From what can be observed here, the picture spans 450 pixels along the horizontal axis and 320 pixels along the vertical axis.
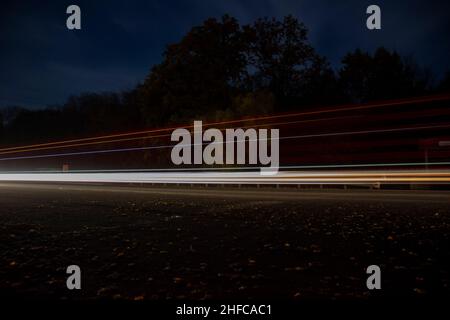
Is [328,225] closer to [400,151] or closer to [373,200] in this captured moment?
[373,200]

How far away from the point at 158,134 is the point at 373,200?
17128mm

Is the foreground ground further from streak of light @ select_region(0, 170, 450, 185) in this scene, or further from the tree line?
the tree line

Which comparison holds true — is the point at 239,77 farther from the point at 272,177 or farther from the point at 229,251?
the point at 229,251

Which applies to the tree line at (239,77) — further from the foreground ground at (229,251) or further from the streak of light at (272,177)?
the foreground ground at (229,251)

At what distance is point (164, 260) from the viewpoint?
→ 5.12 meters

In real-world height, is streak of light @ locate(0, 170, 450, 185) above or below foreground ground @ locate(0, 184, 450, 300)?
above

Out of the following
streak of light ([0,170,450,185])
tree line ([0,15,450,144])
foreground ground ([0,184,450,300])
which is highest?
tree line ([0,15,450,144])

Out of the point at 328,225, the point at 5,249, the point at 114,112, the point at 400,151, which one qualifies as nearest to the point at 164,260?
the point at 5,249

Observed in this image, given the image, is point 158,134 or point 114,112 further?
point 114,112

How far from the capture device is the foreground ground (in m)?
4.02

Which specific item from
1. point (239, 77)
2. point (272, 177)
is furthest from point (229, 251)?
point (239, 77)

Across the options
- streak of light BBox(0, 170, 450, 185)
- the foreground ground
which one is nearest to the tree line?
streak of light BBox(0, 170, 450, 185)

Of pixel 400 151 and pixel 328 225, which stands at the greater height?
pixel 400 151

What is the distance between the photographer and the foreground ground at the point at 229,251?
4020 millimetres
